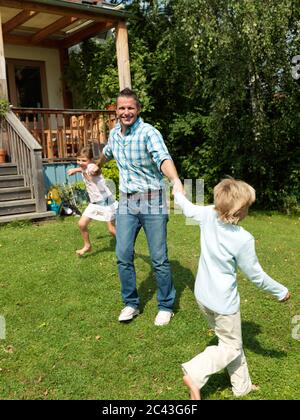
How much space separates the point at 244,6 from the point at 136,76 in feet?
17.3

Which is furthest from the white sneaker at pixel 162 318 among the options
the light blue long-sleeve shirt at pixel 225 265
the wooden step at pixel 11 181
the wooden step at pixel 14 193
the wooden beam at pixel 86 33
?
the wooden beam at pixel 86 33

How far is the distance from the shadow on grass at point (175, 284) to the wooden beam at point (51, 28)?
893cm

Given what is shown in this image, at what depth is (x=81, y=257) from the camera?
5.64 m

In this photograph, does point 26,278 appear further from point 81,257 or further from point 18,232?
point 18,232

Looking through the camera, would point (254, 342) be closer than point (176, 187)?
No

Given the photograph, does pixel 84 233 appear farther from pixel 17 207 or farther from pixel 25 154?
pixel 25 154

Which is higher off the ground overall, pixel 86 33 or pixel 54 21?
pixel 54 21

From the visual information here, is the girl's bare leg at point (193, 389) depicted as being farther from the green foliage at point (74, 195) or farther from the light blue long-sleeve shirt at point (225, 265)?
the green foliage at point (74, 195)

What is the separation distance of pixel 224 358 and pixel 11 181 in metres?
6.60

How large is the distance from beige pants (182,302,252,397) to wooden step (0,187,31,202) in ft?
19.8

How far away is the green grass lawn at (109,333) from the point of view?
3021mm

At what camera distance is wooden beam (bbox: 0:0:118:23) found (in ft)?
30.8

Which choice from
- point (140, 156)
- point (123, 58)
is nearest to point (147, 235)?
point (140, 156)

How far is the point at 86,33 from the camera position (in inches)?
514
